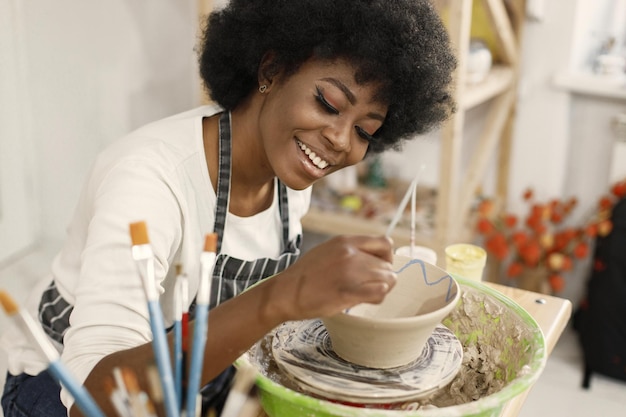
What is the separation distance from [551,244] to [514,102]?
55 cm

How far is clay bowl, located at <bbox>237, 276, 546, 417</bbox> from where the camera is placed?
2.53 feet

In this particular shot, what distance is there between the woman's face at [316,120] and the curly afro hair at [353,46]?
2 centimetres

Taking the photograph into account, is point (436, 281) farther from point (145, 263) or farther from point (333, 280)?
point (145, 263)

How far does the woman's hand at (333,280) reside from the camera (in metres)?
0.73

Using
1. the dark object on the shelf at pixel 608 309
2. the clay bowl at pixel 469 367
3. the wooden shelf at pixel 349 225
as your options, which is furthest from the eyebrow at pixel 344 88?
the dark object on the shelf at pixel 608 309

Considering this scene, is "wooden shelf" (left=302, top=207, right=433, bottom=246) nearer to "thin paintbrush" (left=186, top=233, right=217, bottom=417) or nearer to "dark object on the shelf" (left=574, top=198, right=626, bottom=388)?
"dark object on the shelf" (left=574, top=198, right=626, bottom=388)

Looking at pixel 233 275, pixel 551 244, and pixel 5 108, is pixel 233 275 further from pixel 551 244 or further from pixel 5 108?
pixel 551 244

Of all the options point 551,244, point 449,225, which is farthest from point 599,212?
point 449,225

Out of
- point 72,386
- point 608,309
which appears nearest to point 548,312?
point 72,386

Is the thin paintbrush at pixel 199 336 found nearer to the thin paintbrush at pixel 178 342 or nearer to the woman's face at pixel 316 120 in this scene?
the thin paintbrush at pixel 178 342

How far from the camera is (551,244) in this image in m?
2.53

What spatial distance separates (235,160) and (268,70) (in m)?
0.17

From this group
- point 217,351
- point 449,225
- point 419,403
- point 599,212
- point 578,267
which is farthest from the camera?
point 578,267

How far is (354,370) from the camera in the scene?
0.93 metres
